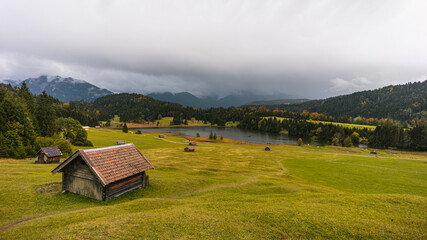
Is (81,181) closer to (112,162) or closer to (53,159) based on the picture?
(112,162)

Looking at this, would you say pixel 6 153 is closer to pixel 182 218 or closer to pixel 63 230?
pixel 63 230

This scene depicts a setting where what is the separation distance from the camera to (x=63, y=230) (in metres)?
12.0

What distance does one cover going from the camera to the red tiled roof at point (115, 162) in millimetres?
19844

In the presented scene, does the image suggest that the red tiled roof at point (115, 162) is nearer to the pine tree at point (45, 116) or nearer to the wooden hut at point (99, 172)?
the wooden hut at point (99, 172)

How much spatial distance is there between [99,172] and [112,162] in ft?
7.70

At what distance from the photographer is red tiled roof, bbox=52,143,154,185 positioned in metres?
19.8

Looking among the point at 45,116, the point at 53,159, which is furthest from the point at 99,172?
the point at 45,116

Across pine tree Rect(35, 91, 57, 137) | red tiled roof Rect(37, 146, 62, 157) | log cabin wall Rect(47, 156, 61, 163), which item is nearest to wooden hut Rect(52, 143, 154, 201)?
red tiled roof Rect(37, 146, 62, 157)

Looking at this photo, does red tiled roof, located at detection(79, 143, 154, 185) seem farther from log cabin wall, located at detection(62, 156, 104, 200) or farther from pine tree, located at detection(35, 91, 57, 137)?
pine tree, located at detection(35, 91, 57, 137)

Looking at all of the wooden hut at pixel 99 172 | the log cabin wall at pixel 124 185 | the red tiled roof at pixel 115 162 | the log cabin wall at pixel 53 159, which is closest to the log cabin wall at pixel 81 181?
the wooden hut at pixel 99 172

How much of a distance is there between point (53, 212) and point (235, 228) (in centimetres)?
1692

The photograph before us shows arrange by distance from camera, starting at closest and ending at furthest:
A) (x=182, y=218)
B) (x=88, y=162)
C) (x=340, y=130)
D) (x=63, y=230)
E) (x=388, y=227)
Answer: (x=63, y=230), (x=388, y=227), (x=182, y=218), (x=88, y=162), (x=340, y=130)

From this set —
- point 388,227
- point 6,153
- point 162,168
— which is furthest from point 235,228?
point 6,153

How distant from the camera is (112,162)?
2178 centimetres
